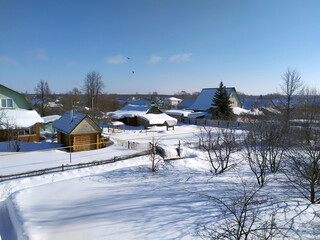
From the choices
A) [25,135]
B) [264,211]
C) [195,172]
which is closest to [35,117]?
[25,135]

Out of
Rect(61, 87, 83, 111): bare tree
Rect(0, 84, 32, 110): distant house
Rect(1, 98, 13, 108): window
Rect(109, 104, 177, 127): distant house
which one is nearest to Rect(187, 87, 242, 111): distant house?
Rect(109, 104, 177, 127): distant house

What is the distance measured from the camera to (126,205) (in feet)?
25.5

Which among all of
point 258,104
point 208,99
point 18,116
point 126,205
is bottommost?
point 126,205

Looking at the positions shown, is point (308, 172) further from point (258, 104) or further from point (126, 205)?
point (258, 104)

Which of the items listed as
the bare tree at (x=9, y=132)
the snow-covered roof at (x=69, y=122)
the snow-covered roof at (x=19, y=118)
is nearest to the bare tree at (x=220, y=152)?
the snow-covered roof at (x=69, y=122)

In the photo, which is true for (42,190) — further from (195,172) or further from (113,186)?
(195,172)

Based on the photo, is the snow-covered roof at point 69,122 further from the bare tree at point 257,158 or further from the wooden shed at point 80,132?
the bare tree at point 257,158

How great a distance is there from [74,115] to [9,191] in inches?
431

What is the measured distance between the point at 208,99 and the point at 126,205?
4047cm

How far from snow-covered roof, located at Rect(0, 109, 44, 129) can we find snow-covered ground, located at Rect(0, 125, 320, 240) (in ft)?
38.2

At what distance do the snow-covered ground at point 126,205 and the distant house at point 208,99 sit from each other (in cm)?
3270

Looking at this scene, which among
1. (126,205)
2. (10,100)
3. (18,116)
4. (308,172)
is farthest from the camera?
(10,100)

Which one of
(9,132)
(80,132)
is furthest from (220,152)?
(9,132)

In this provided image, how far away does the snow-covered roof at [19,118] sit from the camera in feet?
64.6
